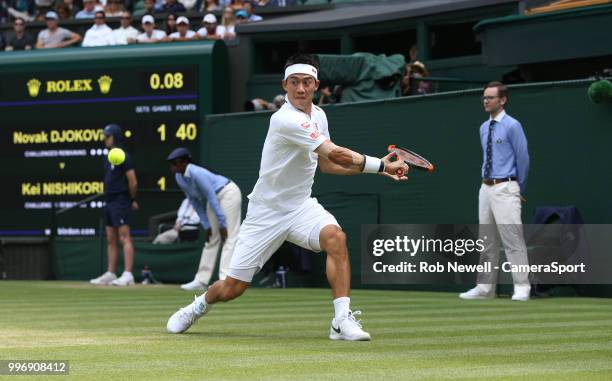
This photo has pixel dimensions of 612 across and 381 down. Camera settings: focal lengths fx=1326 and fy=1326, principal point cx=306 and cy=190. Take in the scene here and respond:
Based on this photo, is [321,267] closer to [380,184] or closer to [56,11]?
[380,184]

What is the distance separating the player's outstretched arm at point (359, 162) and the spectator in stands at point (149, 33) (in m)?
13.5

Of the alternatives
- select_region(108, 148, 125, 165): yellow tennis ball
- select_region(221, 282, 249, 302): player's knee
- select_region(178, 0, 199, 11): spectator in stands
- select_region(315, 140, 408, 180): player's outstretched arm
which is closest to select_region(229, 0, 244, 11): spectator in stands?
select_region(178, 0, 199, 11): spectator in stands

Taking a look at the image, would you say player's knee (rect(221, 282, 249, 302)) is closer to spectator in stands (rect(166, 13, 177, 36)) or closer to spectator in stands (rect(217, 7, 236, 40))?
spectator in stands (rect(217, 7, 236, 40))

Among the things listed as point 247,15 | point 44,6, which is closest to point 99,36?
point 247,15

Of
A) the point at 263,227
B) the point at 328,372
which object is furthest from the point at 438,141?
the point at 328,372

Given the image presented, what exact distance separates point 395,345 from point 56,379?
104 inches

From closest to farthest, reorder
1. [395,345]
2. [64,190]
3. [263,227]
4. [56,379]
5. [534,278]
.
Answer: [56,379] < [395,345] < [263,227] < [534,278] < [64,190]

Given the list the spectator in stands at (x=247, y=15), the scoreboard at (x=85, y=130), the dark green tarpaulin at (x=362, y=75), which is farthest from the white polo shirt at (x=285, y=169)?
the spectator in stands at (x=247, y=15)

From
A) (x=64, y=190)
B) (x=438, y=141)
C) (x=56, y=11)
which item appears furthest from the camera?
(x=56, y=11)

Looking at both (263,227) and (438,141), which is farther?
(438,141)

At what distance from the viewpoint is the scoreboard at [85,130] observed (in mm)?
20359

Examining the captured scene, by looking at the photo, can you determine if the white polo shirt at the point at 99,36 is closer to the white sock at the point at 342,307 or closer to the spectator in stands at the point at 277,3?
the spectator in stands at the point at 277,3

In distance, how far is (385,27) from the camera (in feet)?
67.2

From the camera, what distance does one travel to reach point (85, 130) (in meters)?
20.9
